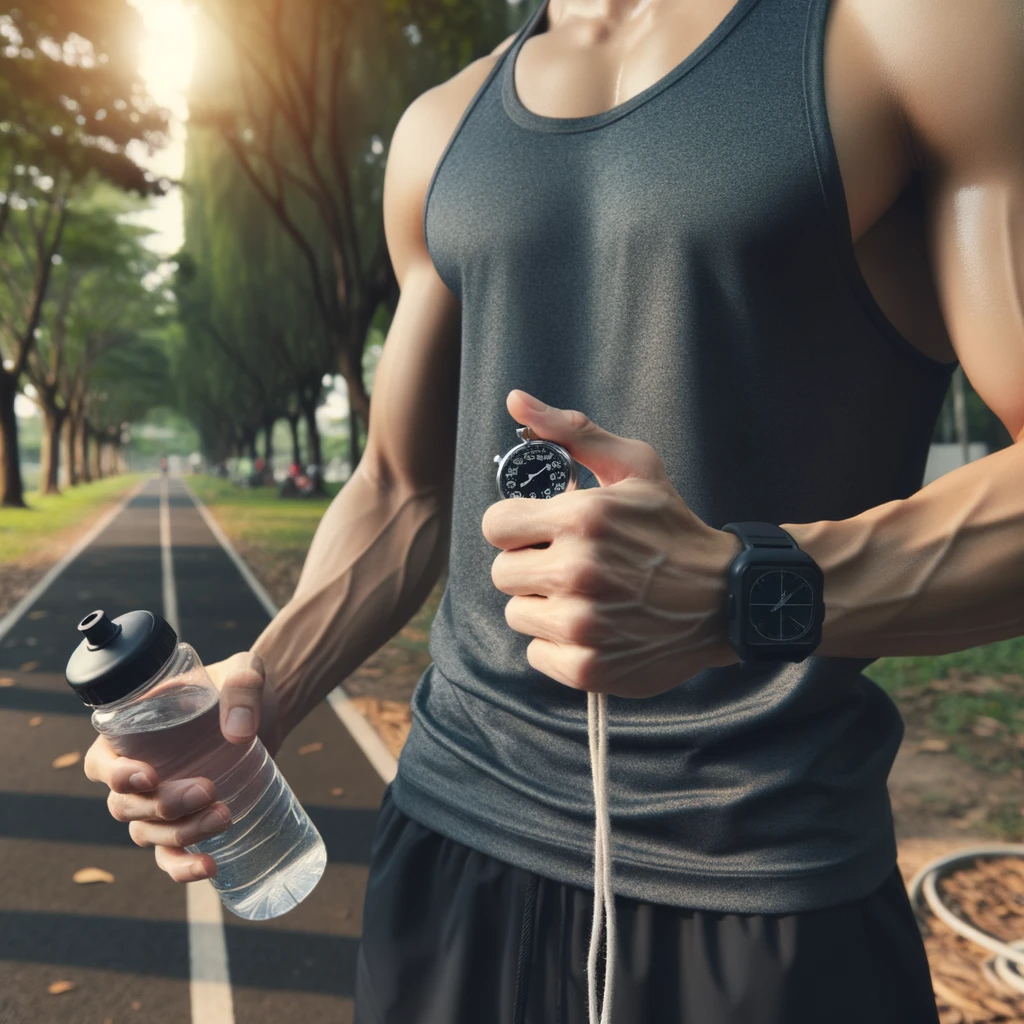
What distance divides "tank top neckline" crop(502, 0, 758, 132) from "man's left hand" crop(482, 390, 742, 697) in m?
0.68

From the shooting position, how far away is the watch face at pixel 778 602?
0.99 meters

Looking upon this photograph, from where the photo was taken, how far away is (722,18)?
1454 millimetres

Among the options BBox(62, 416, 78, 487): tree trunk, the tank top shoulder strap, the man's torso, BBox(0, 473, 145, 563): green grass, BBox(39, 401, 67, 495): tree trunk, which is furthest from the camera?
BBox(62, 416, 78, 487): tree trunk

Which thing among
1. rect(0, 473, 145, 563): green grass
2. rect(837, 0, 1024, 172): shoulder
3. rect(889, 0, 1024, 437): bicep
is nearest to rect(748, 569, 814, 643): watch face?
rect(889, 0, 1024, 437): bicep

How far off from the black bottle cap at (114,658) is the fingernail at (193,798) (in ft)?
0.54

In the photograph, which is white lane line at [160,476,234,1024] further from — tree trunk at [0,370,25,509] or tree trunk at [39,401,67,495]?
tree trunk at [39,401,67,495]

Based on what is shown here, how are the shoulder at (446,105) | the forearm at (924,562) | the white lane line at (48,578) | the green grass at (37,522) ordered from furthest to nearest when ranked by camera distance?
the green grass at (37,522)
the white lane line at (48,578)
the shoulder at (446,105)
the forearm at (924,562)

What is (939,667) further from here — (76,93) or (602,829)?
(76,93)

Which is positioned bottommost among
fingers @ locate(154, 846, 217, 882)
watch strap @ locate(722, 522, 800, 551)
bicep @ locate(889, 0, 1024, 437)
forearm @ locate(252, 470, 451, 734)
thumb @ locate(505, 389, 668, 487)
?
fingers @ locate(154, 846, 217, 882)

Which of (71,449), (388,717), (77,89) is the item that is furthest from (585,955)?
(71,449)

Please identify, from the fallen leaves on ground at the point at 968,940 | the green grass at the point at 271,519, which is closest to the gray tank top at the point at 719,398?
the fallen leaves on ground at the point at 968,940

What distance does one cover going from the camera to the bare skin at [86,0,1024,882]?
3.39ft

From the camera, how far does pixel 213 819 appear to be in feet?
4.47

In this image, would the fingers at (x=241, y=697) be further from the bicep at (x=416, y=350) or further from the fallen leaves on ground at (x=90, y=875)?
the fallen leaves on ground at (x=90, y=875)
